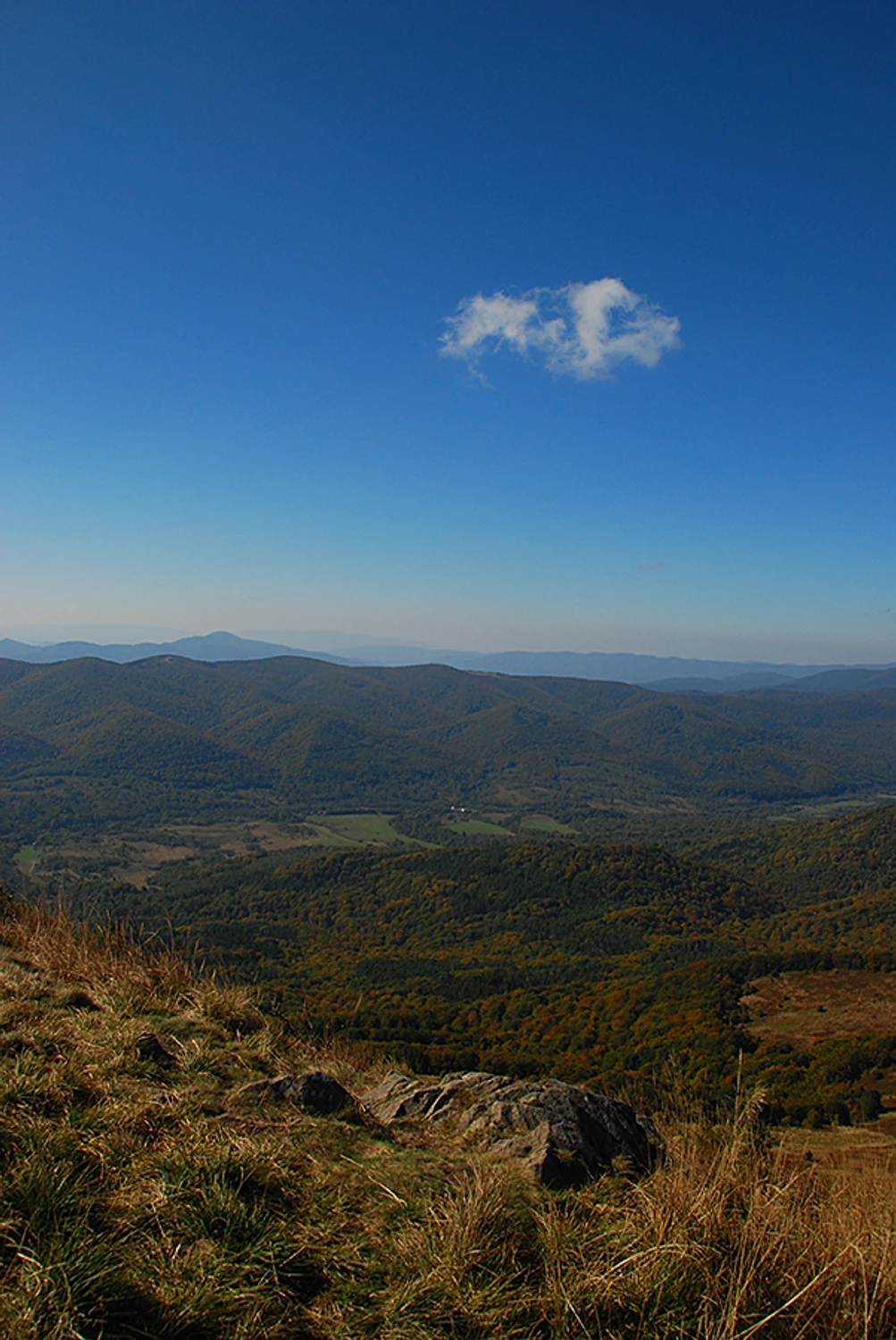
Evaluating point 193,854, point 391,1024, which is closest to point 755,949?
point 391,1024

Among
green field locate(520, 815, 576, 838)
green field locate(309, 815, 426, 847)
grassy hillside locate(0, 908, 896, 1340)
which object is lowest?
green field locate(520, 815, 576, 838)

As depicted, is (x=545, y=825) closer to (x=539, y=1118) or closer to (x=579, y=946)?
(x=579, y=946)

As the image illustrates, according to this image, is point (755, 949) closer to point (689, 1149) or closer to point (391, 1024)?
point (391, 1024)

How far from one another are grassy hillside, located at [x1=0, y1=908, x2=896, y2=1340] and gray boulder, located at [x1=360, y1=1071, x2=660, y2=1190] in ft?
0.88

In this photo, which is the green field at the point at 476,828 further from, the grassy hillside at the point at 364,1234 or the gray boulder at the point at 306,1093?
the grassy hillside at the point at 364,1234

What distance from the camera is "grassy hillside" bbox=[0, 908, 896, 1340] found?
7.59 feet

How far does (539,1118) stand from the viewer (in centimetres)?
474

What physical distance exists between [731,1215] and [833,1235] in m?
0.42

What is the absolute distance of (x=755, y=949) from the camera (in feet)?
239

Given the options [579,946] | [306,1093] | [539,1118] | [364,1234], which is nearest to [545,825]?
[579,946]

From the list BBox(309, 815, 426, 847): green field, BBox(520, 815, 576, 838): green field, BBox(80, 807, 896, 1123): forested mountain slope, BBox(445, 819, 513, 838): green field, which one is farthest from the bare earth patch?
BBox(445, 819, 513, 838): green field

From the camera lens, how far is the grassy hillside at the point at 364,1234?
7.59 feet

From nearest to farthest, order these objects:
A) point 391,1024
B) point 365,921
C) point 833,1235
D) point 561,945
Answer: point 833,1235
point 391,1024
point 561,945
point 365,921

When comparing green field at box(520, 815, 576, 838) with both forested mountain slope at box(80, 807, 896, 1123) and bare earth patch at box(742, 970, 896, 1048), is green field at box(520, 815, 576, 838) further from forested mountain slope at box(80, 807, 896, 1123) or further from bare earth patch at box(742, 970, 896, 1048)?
bare earth patch at box(742, 970, 896, 1048)
